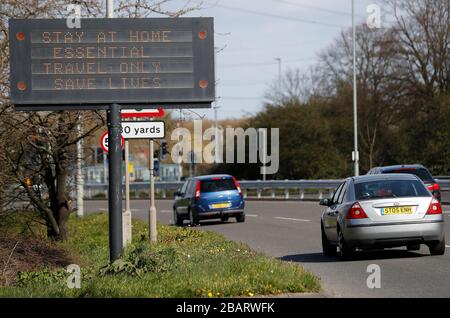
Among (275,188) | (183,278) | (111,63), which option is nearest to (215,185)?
(111,63)

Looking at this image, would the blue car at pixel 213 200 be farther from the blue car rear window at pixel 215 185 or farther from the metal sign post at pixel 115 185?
the metal sign post at pixel 115 185

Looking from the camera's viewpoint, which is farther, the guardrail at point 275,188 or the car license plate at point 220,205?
the guardrail at point 275,188

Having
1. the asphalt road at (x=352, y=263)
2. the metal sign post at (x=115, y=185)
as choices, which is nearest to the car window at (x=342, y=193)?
the asphalt road at (x=352, y=263)

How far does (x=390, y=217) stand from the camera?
49.5ft

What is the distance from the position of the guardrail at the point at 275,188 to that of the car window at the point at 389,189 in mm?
23078

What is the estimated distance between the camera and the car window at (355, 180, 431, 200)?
50.8ft

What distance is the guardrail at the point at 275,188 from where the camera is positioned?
4722 cm

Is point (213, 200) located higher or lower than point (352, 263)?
higher

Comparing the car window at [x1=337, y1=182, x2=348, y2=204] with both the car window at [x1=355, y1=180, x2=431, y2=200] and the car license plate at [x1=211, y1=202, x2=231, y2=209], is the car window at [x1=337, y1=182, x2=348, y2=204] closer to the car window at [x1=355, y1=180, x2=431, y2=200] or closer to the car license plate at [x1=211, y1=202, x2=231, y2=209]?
the car window at [x1=355, y1=180, x2=431, y2=200]

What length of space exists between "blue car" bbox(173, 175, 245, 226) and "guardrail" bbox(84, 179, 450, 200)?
37.0ft

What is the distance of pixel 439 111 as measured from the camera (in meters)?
53.4

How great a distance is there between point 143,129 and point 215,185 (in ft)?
41.2

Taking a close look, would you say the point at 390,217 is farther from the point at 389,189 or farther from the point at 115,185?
the point at 115,185
